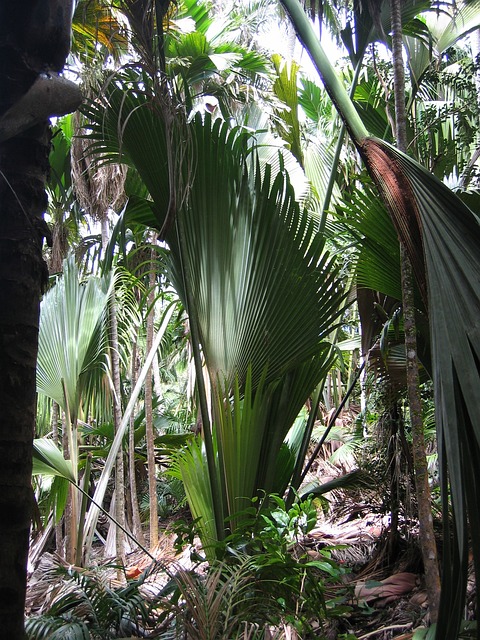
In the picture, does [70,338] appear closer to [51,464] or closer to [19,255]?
[51,464]

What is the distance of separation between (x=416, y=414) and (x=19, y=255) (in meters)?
1.36

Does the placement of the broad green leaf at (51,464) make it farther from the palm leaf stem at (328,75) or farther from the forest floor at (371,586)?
the palm leaf stem at (328,75)

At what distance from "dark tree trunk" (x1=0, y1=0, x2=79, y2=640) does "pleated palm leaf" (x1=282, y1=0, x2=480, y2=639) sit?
933 mm

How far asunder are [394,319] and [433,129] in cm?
93

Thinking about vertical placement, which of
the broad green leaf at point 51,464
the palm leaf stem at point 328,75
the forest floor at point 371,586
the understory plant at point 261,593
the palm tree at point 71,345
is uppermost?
the palm leaf stem at point 328,75

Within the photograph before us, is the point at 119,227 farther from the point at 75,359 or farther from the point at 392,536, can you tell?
the point at 392,536

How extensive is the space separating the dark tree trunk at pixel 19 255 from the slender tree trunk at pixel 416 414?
121 cm

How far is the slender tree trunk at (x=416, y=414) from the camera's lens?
1.91 m

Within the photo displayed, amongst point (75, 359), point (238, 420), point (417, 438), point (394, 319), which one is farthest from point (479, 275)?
point (75, 359)

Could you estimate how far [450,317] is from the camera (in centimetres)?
120

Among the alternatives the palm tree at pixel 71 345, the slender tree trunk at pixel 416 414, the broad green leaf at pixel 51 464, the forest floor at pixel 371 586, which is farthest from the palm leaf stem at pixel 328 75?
the palm tree at pixel 71 345

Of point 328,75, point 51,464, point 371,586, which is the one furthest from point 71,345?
point 328,75

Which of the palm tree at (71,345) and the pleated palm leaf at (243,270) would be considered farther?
the palm tree at (71,345)

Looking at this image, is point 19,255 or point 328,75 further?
point 328,75
